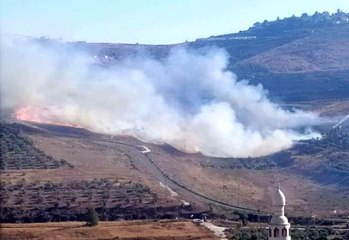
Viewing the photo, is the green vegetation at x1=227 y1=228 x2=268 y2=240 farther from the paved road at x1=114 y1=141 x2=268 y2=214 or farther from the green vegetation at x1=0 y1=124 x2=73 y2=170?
the green vegetation at x1=0 y1=124 x2=73 y2=170

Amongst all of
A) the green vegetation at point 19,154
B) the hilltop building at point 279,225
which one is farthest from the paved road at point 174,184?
the hilltop building at point 279,225

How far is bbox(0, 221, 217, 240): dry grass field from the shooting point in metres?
68.5

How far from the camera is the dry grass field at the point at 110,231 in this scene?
68500mm

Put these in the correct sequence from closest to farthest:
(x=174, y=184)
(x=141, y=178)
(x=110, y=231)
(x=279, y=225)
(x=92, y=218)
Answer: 1. (x=279, y=225)
2. (x=110, y=231)
3. (x=92, y=218)
4. (x=141, y=178)
5. (x=174, y=184)

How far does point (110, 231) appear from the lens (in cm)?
7106

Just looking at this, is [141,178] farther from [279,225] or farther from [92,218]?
[279,225]

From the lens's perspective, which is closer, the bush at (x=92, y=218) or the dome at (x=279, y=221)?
the dome at (x=279, y=221)

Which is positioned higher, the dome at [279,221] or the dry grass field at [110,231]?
the dome at [279,221]

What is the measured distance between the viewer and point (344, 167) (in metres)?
101

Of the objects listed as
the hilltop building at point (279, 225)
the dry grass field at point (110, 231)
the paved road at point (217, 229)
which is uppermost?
the hilltop building at point (279, 225)

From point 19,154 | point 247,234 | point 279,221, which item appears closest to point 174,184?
point 19,154

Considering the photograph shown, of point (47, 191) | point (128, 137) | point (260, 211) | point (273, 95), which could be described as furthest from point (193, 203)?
point (273, 95)

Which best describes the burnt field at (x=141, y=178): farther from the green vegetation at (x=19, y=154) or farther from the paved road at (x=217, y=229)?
the paved road at (x=217, y=229)

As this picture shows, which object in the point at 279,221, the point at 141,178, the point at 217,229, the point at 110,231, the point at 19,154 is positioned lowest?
the point at 217,229
